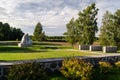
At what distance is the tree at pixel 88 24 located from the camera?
138 ft

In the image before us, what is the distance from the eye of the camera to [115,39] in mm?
43562

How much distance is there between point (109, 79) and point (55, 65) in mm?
4532

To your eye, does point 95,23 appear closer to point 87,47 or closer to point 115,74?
point 87,47

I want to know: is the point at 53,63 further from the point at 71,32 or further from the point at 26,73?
the point at 71,32

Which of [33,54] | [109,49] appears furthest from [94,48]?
[33,54]

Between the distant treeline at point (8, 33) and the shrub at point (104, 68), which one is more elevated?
the distant treeline at point (8, 33)

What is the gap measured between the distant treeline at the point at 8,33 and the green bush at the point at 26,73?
5856cm

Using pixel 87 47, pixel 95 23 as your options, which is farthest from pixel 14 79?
pixel 95 23

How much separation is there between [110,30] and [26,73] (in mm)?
30696

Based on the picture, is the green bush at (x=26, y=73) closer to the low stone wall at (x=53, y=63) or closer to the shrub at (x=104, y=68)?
the low stone wall at (x=53, y=63)

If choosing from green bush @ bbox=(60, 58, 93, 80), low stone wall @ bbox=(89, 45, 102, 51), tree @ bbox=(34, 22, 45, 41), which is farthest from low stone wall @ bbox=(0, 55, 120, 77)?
tree @ bbox=(34, 22, 45, 41)

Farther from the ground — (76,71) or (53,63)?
(53,63)

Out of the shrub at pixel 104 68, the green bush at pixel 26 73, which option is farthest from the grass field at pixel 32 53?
the green bush at pixel 26 73

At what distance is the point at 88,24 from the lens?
139 feet
